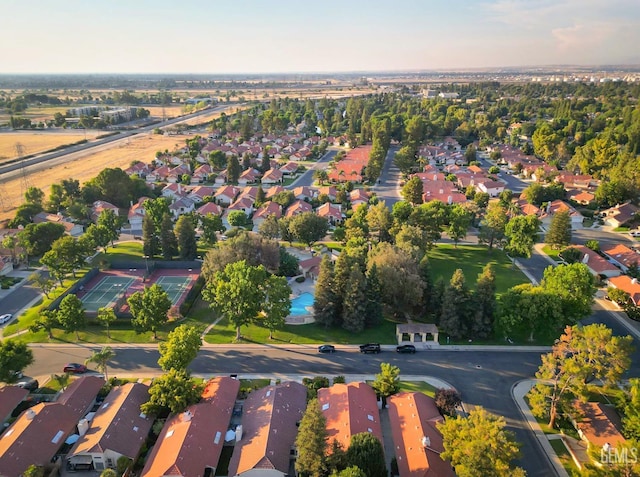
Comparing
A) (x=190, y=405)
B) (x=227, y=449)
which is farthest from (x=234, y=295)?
(x=227, y=449)

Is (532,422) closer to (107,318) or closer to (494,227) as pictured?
(494,227)

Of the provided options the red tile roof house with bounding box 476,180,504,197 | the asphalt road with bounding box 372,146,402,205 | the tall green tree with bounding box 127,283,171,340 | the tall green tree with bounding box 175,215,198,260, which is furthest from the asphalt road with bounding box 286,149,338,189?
the tall green tree with bounding box 127,283,171,340

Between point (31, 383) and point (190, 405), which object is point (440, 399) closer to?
point (190, 405)

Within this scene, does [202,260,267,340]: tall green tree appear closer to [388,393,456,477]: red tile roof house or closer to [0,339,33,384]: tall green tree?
[388,393,456,477]: red tile roof house

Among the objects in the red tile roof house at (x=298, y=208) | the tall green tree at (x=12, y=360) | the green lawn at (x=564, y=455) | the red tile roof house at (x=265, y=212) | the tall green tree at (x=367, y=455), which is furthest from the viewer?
the red tile roof house at (x=298, y=208)

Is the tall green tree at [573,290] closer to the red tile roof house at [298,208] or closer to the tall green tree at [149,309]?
the tall green tree at [149,309]

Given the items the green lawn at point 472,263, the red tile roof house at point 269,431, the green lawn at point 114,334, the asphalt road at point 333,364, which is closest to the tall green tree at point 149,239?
the green lawn at point 114,334

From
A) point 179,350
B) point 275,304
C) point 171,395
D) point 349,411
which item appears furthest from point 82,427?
point 349,411
